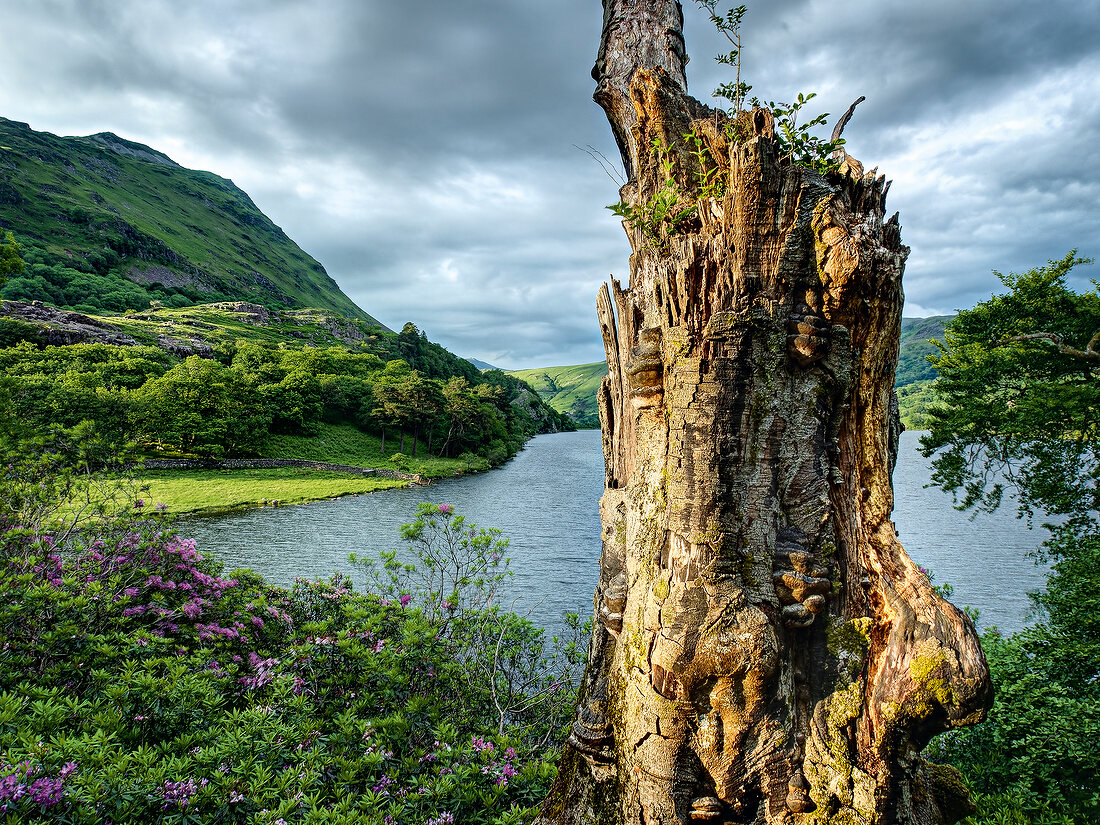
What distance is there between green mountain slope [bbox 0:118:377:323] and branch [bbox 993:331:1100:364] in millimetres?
103094

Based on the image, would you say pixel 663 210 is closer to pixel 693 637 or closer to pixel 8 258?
pixel 693 637

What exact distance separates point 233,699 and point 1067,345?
20.6m

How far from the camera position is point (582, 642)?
12492 mm

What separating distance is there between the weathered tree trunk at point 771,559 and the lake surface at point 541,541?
8.39 m

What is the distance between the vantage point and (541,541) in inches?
1023

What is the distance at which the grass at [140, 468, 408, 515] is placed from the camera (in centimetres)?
3137

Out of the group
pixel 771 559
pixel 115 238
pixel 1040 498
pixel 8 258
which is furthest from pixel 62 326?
pixel 1040 498

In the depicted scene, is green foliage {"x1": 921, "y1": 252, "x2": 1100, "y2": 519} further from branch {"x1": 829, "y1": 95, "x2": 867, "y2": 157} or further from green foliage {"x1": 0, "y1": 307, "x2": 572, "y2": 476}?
green foliage {"x1": 0, "y1": 307, "x2": 572, "y2": 476}

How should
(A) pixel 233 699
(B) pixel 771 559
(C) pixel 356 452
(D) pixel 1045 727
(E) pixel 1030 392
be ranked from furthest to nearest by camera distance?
1. (C) pixel 356 452
2. (E) pixel 1030 392
3. (D) pixel 1045 727
4. (A) pixel 233 699
5. (B) pixel 771 559

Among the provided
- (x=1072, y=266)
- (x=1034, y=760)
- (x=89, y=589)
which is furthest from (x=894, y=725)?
(x=1072, y=266)

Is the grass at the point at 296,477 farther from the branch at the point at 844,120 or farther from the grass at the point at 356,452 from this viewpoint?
the branch at the point at 844,120

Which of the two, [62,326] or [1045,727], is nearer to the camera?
[1045,727]

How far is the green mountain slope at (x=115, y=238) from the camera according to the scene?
98.8m

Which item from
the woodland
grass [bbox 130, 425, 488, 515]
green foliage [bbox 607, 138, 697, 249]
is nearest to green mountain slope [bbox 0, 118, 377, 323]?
grass [bbox 130, 425, 488, 515]
